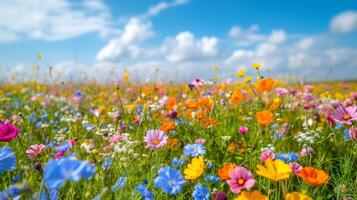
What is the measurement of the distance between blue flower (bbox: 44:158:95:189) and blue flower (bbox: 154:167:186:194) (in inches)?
26.9

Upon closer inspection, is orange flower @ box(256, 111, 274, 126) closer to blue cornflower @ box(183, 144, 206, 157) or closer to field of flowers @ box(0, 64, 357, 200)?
field of flowers @ box(0, 64, 357, 200)

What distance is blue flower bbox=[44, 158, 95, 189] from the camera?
2.41 ft

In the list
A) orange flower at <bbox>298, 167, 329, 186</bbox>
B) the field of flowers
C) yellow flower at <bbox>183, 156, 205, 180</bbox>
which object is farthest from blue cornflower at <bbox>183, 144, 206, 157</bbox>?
orange flower at <bbox>298, 167, 329, 186</bbox>

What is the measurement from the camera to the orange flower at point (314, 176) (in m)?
1.10

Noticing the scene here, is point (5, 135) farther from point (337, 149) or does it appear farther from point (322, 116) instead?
point (322, 116)

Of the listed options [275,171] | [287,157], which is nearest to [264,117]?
[287,157]

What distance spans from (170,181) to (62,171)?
2.52 ft

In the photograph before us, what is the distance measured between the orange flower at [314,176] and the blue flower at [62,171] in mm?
686

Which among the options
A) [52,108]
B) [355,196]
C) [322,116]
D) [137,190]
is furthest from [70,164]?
[52,108]

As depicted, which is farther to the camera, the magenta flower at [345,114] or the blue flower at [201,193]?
the magenta flower at [345,114]

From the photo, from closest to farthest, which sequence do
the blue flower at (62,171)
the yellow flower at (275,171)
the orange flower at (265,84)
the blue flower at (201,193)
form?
the blue flower at (62,171), the yellow flower at (275,171), the blue flower at (201,193), the orange flower at (265,84)

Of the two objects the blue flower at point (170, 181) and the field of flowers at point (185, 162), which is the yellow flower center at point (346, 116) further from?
the blue flower at point (170, 181)

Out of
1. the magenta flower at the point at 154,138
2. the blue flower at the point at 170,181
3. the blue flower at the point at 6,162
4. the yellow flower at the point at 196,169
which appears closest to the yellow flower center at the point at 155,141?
the magenta flower at the point at 154,138

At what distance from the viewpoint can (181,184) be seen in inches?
57.2
